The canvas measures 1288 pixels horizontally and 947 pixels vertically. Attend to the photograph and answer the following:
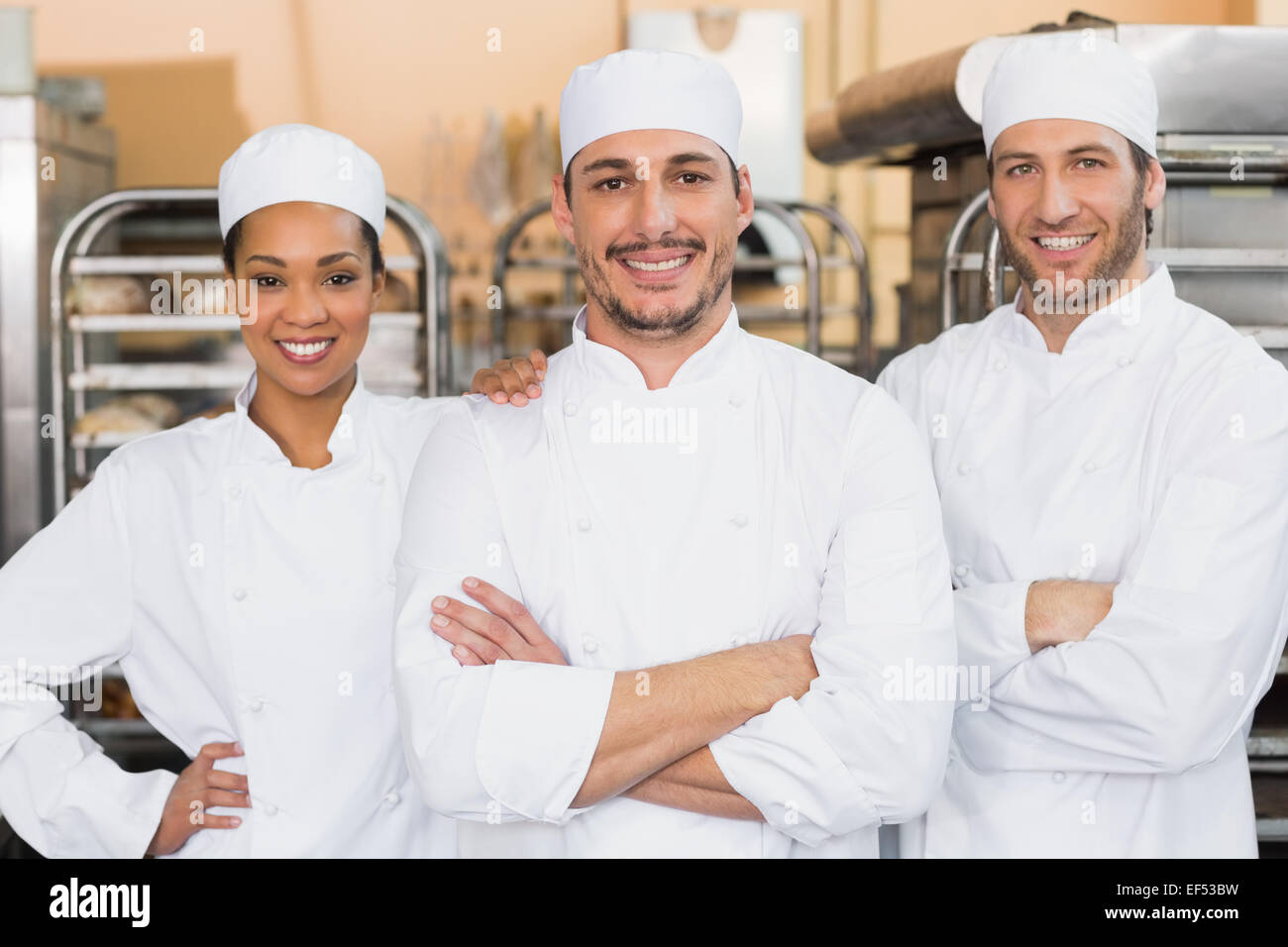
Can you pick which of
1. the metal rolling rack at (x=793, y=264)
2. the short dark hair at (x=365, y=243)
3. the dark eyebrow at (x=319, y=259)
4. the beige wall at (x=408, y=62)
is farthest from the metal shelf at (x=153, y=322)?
the beige wall at (x=408, y=62)

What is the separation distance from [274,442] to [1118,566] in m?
1.07

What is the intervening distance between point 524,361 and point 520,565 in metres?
0.26

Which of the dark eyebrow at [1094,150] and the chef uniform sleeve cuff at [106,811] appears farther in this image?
the dark eyebrow at [1094,150]

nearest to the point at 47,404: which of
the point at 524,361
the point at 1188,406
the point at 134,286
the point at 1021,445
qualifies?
the point at 134,286

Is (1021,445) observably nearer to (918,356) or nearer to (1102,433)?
(1102,433)

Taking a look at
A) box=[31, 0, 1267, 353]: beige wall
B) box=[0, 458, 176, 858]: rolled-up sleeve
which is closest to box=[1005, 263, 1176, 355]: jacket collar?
box=[0, 458, 176, 858]: rolled-up sleeve

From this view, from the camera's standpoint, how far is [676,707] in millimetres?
1355

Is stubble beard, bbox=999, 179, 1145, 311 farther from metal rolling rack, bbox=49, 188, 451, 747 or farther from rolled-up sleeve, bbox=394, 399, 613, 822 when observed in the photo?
metal rolling rack, bbox=49, 188, 451, 747

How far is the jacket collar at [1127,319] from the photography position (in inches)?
66.9

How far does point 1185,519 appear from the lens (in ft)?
4.97

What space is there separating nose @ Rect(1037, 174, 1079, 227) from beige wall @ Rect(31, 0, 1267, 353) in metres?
3.90

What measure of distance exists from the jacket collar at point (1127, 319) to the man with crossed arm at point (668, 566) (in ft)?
1.16

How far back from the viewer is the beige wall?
534 centimetres

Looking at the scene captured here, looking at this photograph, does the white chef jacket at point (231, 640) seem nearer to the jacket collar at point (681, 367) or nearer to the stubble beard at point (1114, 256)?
the jacket collar at point (681, 367)
